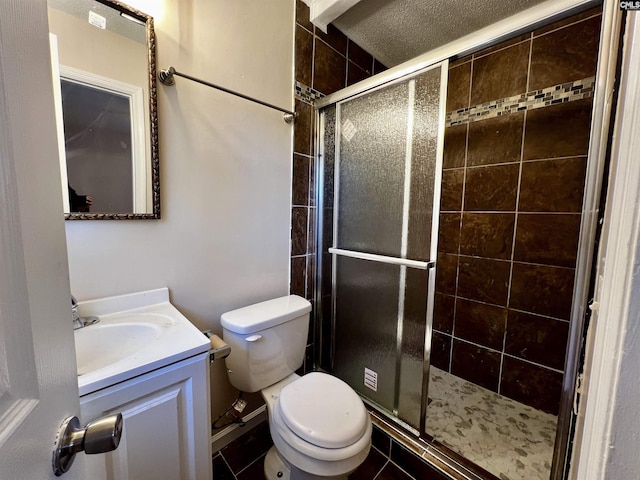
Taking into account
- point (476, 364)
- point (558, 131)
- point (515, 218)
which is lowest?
point (476, 364)

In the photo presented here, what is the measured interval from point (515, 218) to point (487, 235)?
0.19 metres

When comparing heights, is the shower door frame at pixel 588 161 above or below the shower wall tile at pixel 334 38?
below

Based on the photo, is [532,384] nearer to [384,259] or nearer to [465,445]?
[465,445]

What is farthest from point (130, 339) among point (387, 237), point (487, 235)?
point (487, 235)

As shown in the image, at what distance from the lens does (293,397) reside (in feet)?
3.68

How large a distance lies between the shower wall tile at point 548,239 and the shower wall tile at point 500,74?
78 centimetres

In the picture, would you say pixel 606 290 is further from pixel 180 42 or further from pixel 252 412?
pixel 252 412

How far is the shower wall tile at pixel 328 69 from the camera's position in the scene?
1597mm

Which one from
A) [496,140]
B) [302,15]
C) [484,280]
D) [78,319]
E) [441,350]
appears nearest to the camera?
[78,319]

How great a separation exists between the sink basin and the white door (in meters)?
0.50

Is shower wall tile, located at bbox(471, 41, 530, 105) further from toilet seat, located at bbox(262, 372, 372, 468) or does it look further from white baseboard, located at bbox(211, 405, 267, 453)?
white baseboard, located at bbox(211, 405, 267, 453)

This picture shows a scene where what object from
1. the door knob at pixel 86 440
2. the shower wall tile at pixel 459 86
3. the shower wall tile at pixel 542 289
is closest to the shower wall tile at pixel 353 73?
the shower wall tile at pixel 459 86

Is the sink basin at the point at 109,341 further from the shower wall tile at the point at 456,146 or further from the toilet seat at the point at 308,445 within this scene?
the shower wall tile at the point at 456,146

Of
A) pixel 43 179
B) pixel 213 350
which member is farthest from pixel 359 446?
pixel 43 179
